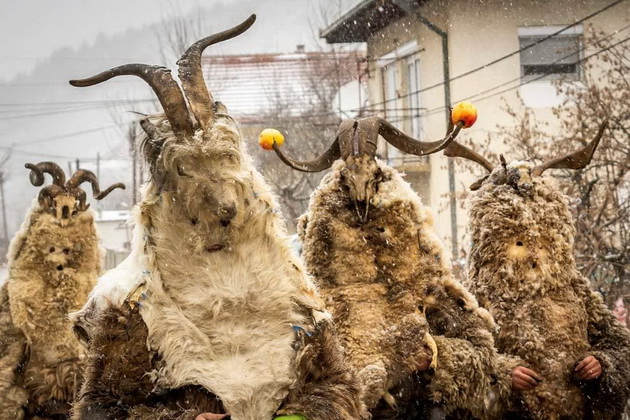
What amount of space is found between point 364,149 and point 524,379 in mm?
1611

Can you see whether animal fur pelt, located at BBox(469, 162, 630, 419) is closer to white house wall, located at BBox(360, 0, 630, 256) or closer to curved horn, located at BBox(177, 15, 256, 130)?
curved horn, located at BBox(177, 15, 256, 130)

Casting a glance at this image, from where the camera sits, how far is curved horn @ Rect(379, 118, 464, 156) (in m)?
5.48

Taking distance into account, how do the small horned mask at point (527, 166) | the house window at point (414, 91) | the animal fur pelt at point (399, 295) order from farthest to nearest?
the house window at point (414, 91) < the small horned mask at point (527, 166) < the animal fur pelt at point (399, 295)

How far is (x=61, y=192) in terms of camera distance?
23.1ft

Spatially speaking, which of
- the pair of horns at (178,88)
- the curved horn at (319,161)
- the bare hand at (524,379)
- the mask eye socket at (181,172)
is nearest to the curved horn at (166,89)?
the pair of horns at (178,88)

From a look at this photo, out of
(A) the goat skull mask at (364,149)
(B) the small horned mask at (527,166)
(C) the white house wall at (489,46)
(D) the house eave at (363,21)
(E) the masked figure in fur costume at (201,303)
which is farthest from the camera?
(D) the house eave at (363,21)

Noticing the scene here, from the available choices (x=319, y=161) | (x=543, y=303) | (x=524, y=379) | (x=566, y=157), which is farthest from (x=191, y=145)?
(x=566, y=157)

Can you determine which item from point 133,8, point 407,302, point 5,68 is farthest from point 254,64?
point 5,68

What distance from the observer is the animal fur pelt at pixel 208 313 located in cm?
382

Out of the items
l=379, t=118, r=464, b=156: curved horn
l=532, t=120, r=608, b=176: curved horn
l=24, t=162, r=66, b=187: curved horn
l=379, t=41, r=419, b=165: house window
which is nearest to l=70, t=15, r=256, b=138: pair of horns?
l=379, t=118, r=464, b=156: curved horn

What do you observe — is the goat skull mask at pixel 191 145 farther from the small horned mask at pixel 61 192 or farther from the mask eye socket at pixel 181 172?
the small horned mask at pixel 61 192

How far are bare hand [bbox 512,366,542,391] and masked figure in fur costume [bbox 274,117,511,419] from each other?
6 centimetres

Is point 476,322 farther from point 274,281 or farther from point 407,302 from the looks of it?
point 274,281

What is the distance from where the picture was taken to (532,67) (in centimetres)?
1582
